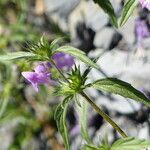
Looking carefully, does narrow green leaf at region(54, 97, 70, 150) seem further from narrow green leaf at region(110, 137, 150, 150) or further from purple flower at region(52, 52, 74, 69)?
purple flower at region(52, 52, 74, 69)

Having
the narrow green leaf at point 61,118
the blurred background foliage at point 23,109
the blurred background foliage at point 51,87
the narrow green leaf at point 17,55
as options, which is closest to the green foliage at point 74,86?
the narrow green leaf at point 61,118

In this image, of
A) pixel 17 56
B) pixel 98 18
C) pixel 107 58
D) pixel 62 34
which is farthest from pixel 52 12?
pixel 17 56

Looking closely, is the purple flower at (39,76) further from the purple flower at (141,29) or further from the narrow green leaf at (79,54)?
the purple flower at (141,29)

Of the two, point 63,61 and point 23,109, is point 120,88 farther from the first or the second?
point 23,109

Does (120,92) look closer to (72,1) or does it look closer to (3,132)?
(72,1)

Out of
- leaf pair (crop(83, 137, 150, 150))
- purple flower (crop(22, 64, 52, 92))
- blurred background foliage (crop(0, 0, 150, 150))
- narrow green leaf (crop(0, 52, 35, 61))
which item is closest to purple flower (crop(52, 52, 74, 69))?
blurred background foliage (crop(0, 0, 150, 150))
